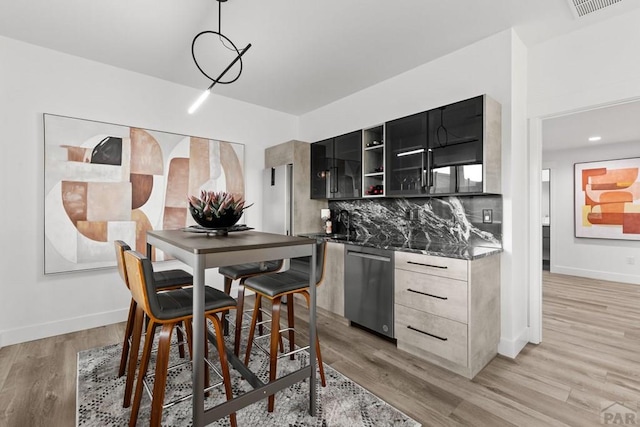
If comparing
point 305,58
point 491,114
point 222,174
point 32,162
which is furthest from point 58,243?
point 491,114

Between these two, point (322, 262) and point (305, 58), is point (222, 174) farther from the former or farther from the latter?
point (322, 262)

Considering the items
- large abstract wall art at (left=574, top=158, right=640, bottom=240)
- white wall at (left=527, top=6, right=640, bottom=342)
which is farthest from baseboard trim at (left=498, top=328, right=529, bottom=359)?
large abstract wall art at (left=574, top=158, right=640, bottom=240)

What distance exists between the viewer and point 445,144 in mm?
2670

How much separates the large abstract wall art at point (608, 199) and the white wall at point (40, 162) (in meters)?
7.21

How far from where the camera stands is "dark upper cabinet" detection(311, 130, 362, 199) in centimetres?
363

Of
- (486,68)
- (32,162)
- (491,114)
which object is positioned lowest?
(32,162)

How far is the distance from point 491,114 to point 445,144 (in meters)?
0.41

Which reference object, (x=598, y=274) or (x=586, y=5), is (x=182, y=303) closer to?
(x=586, y=5)

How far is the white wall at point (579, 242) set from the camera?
5172 millimetres

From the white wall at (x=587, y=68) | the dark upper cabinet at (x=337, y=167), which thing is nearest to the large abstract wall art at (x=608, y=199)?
the white wall at (x=587, y=68)

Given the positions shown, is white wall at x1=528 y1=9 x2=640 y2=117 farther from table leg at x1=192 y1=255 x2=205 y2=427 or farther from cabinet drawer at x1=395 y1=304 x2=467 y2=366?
table leg at x1=192 y1=255 x2=205 y2=427

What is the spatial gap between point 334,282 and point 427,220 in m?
1.21

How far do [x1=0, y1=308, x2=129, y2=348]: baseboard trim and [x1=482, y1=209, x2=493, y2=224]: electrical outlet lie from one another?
3861mm

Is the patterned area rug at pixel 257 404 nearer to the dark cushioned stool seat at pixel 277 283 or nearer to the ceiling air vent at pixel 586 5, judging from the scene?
the dark cushioned stool seat at pixel 277 283
